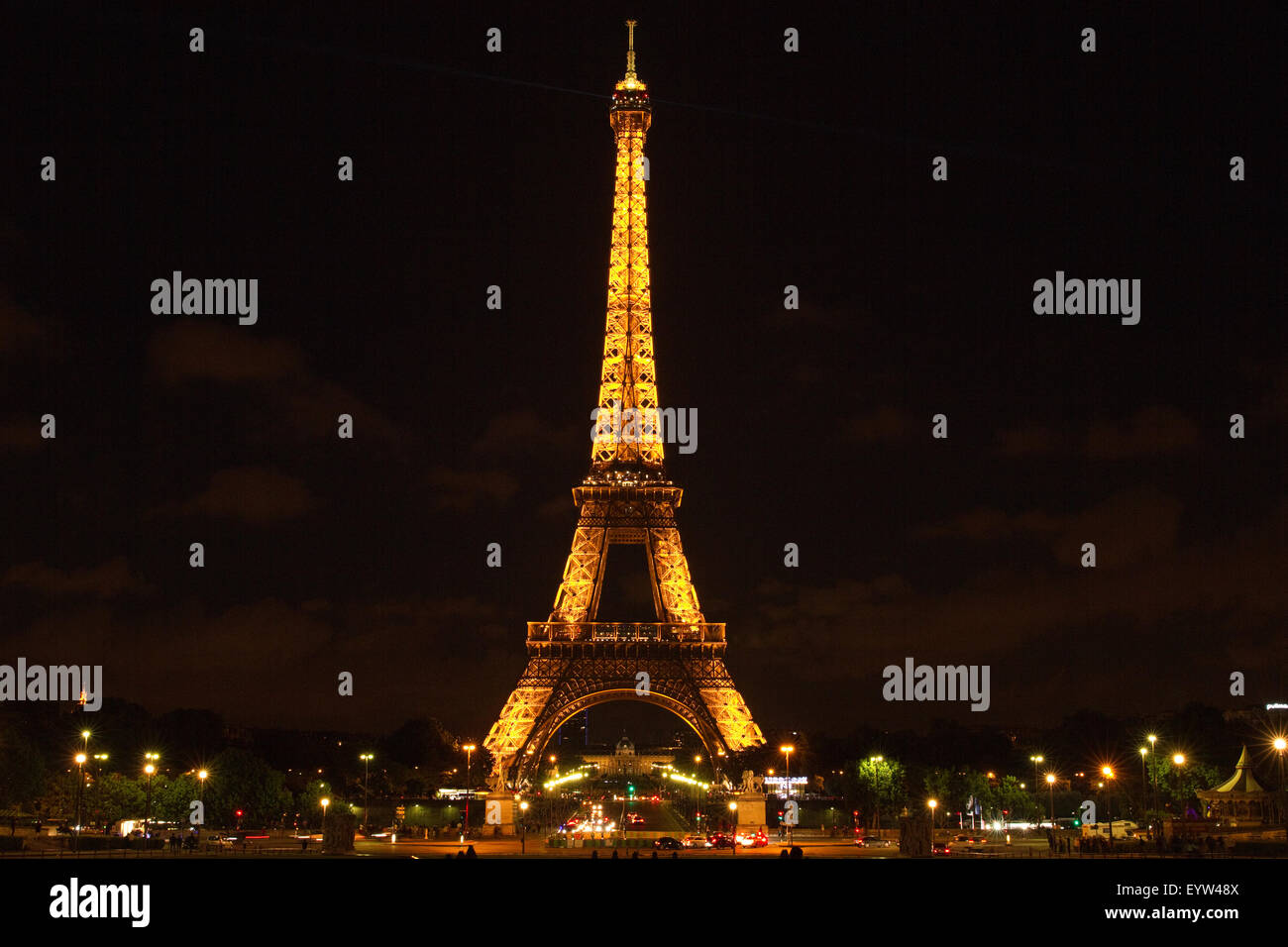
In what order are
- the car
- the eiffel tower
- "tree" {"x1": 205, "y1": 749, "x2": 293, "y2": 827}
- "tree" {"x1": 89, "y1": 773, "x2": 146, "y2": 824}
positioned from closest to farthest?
the car
"tree" {"x1": 89, "y1": 773, "x2": 146, "y2": 824}
"tree" {"x1": 205, "y1": 749, "x2": 293, "y2": 827}
the eiffel tower

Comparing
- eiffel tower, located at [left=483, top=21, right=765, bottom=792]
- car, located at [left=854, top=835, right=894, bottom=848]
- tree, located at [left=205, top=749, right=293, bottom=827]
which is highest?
eiffel tower, located at [left=483, top=21, right=765, bottom=792]

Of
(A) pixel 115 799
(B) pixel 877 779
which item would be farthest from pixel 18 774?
(B) pixel 877 779

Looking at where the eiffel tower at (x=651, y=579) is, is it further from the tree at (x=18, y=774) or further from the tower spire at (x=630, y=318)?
the tree at (x=18, y=774)

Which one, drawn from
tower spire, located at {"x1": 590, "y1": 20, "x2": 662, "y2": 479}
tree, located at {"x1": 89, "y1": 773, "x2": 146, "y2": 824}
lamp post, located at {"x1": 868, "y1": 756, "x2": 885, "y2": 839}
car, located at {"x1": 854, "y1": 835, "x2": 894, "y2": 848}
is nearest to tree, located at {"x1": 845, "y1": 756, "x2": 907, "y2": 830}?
lamp post, located at {"x1": 868, "y1": 756, "x2": 885, "y2": 839}

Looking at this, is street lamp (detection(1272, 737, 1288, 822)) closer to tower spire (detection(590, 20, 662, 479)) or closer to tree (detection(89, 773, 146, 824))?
tower spire (detection(590, 20, 662, 479))
